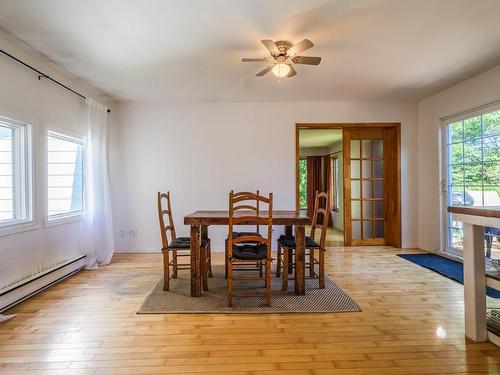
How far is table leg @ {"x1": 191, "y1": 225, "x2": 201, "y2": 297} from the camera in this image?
2.75 meters

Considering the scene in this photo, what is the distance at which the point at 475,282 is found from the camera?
1.97 meters

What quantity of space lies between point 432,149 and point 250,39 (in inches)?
138

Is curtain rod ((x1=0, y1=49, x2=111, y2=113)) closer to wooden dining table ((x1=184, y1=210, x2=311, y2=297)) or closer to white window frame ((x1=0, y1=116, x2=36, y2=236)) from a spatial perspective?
white window frame ((x1=0, y1=116, x2=36, y2=236))

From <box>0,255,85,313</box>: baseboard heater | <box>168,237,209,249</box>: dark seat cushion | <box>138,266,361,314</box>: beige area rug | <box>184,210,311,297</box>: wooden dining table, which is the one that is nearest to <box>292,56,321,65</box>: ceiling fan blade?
<box>184,210,311,297</box>: wooden dining table

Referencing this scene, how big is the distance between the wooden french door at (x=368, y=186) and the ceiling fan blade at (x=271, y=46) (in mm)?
2817

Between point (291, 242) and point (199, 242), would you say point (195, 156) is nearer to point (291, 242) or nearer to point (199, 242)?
point (199, 242)

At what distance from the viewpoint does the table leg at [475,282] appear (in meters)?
1.96

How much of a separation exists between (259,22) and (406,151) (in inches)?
142

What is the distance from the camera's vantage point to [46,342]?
79.2 inches

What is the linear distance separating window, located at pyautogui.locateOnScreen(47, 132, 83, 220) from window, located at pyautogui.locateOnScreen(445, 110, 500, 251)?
522 centimetres

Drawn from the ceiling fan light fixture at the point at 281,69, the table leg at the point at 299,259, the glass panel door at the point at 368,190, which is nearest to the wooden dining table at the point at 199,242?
the table leg at the point at 299,259

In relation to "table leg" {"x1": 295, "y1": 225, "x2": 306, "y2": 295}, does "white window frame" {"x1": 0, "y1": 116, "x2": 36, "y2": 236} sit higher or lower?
higher

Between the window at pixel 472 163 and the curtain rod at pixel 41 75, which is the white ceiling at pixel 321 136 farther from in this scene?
the curtain rod at pixel 41 75

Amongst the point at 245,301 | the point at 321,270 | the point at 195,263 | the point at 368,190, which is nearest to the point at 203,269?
the point at 195,263
